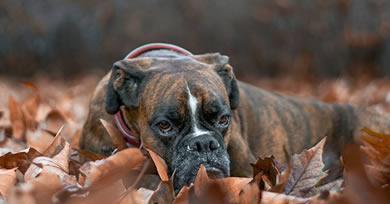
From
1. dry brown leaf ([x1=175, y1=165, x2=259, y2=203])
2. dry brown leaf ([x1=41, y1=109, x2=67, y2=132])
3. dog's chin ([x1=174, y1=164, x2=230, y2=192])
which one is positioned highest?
dry brown leaf ([x1=175, y1=165, x2=259, y2=203])

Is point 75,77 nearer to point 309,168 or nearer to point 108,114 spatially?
point 108,114

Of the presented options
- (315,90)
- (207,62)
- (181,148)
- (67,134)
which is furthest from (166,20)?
(181,148)

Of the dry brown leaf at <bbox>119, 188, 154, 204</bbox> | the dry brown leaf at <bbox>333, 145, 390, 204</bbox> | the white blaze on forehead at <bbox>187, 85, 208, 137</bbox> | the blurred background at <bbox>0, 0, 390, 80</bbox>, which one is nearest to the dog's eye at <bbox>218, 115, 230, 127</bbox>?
the white blaze on forehead at <bbox>187, 85, 208, 137</bbox>

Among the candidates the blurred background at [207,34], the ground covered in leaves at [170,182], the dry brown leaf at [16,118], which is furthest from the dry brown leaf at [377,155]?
the blurred background at [207,34]

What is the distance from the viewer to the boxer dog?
3607mm

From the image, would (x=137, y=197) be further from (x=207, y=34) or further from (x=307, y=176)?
(x=207, y=34)

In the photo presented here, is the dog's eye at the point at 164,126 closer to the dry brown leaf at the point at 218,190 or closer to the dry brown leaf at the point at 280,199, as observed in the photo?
the dry brown leaf at the point at 218,190

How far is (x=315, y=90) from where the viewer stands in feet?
30.9

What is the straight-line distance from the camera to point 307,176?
3.04 metres

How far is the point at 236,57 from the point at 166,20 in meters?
1.03

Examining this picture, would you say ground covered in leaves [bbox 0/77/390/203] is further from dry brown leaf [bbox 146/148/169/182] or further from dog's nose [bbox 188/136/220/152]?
dog's nose [bbox 188/136/220/152]

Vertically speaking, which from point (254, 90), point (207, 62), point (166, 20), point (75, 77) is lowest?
point (75, 77)

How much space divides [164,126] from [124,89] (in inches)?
16.3

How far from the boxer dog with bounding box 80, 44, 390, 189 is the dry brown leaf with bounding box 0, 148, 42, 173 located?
1.74 feet
